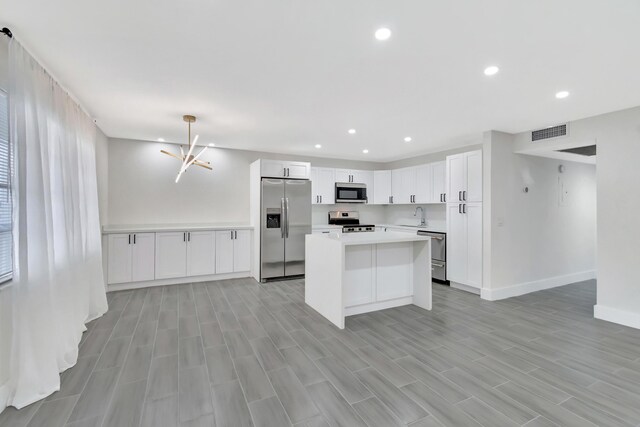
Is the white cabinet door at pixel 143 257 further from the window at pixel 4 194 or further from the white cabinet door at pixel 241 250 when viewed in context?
the window at pixel 4 194

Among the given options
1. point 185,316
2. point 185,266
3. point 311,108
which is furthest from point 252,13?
point 185,266

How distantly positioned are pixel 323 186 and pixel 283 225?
155 centimetres

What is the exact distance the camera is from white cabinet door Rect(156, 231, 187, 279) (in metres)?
4.93

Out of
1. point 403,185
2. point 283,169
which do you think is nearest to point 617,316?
point 403,185

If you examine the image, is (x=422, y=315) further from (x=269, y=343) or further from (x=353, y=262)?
(x=269, y=343)

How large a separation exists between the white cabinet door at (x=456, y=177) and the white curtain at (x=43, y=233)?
5.12m

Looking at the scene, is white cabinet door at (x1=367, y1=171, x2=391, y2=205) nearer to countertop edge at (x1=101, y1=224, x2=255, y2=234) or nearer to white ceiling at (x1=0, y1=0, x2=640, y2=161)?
white ceiling at (x1=0, y1=0, x2=640, y2=161)

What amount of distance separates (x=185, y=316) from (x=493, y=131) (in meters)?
4.97

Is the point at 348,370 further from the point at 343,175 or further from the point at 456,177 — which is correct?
the point at 343,175

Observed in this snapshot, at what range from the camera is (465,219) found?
481cm

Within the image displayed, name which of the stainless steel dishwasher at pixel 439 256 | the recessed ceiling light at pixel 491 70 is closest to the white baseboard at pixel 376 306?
the stainless steel dishwasher at pixel 439 256

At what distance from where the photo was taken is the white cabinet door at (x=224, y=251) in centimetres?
536

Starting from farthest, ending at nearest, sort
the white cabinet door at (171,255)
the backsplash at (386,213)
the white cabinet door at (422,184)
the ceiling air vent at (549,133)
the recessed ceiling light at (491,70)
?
the backsplash at (386,213) → the white cabinet door at (422,184) → the white cabinet door at (171,255) → the ceiling air vent at (549,133) → the recessed ceiling light at (491,70)

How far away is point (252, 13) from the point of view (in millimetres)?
1830
